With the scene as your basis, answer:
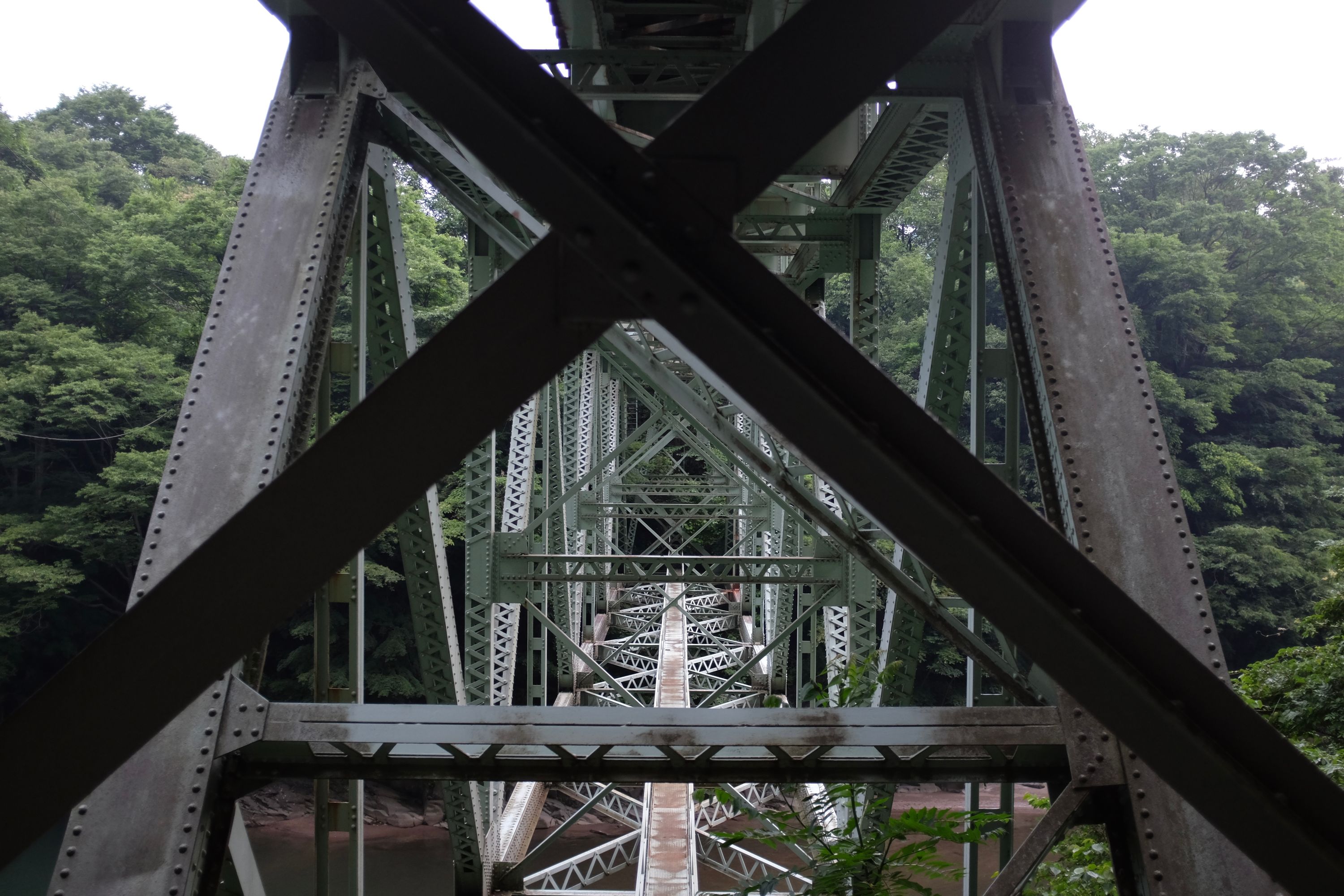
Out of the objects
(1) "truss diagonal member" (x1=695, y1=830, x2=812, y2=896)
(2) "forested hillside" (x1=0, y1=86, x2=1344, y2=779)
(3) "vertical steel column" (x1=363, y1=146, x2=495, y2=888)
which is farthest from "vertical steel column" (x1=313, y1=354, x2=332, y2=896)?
(2) "forested hillside" (x1=0, y1=86, x2=1344, y2=779)

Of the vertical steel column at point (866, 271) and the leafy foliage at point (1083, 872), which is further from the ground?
the vertical steel column at point (866, 271)

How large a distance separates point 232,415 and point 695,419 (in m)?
2.19

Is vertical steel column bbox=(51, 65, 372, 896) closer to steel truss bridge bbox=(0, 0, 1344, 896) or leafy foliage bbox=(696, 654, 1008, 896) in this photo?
steel truss bridge bbox=(0, 0, 1344, 896)

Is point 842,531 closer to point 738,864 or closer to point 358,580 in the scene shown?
point 358,580

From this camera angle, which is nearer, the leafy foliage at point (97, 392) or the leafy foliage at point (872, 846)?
the leafy foliage at point (872, 846)

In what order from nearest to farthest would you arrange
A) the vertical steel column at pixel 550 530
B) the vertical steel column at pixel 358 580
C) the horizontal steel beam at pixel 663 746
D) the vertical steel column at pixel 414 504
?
1. the horizontal steel beam at pixel 663 746
2. the vertical steel column at pixel 358 580
3. the vertical steel column at pixel 414 504
4. the vertical steel column at pixel 550 530

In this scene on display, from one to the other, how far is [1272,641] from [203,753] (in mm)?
27939

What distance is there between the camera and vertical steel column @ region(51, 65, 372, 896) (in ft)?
6.70

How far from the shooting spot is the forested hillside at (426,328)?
2069 cm

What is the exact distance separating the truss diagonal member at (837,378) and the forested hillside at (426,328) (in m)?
12.8

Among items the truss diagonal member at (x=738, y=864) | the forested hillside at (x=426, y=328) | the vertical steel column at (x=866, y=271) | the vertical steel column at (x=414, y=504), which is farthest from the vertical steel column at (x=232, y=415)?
the forested hillside at (x=426, y=328)

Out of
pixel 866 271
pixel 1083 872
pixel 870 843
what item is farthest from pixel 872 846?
pixel 866 271

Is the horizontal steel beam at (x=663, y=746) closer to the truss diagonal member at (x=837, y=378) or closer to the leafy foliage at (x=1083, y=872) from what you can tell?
the truss diagonal member at (x=837, y=378)

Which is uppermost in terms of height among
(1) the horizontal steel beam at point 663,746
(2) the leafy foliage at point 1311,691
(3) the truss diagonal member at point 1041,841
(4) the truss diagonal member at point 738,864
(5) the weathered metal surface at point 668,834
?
(1) the horizontal steel beam at point 663,746
